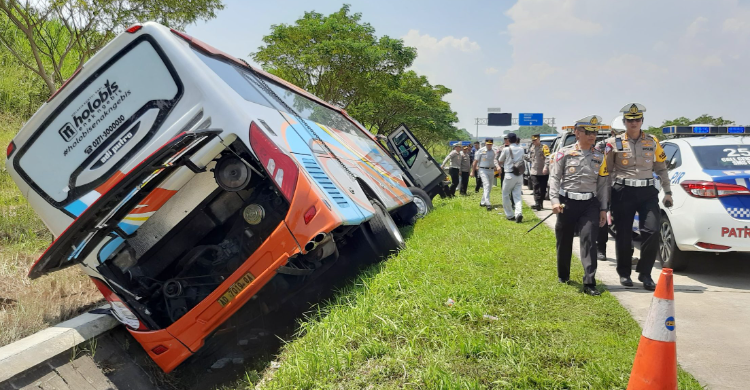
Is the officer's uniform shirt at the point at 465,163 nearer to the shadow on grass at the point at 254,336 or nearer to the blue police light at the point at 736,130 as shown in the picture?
the blue police light at the point at 736,130

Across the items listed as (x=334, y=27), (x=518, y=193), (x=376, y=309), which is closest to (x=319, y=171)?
(x=376, y=309)

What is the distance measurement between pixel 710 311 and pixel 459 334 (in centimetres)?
249

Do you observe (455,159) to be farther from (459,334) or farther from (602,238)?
(459,334)

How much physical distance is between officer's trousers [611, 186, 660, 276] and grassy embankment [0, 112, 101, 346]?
540cm

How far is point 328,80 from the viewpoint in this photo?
2319cm

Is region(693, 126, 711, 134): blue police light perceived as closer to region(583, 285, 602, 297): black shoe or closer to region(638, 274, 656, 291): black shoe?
region(638, 274, 656, 291): black shoe

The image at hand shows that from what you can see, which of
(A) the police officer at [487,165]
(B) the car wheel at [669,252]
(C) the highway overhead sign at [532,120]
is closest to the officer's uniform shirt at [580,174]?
(B) the car wheel at [669,252]

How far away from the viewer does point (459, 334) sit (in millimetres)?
3363

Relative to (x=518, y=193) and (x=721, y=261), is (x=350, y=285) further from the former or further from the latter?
(x=518, y=193)

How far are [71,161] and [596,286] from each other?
4.82m

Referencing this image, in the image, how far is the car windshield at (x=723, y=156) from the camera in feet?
17.7

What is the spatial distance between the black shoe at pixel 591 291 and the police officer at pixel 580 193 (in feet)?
0.74

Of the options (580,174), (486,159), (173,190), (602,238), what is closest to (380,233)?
(580,174)

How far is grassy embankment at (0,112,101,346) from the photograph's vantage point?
4344mm
